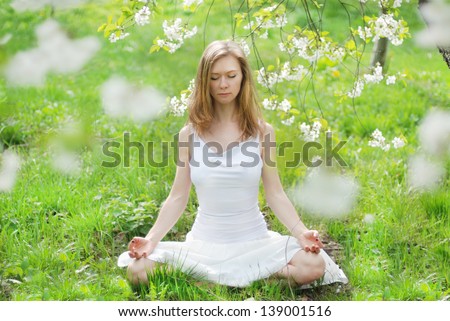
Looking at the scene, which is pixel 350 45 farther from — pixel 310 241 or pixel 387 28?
pixel 310 241

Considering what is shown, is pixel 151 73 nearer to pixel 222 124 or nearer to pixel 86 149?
pixel 86 149

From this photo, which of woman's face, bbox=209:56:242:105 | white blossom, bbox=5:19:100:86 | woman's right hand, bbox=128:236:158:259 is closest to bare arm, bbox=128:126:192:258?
woman's right hand, bbox=128:236:158:259

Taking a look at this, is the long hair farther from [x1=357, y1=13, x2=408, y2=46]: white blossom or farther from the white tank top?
[x1=357, y1=13, x2=408, y2=46]: white blossom

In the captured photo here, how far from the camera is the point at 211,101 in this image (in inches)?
101

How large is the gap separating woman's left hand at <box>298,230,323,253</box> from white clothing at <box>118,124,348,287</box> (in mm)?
30

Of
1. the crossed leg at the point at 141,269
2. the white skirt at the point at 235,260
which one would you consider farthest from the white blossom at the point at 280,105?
the crossed leg at the point at 141,269

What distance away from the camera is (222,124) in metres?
2.63

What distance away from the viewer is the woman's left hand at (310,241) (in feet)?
8.10

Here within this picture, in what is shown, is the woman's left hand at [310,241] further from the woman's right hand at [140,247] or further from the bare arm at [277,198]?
the woman's right hand at [140,247]

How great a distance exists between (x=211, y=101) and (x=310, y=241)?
1.99 ft

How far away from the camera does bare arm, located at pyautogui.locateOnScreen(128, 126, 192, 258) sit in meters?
2.52

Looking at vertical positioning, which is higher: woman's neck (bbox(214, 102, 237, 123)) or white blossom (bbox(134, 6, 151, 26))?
white blossom (bbox(134, 6, 151, 26))

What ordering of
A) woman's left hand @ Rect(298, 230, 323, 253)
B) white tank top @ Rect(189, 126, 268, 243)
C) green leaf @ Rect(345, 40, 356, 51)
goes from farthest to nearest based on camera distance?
green leaf @ Rect(345, 40, 356, 51), white tank top @ Rect(189, 126, 268, 243), woman's left hand @ Rect(298, 230, 323, 253)
